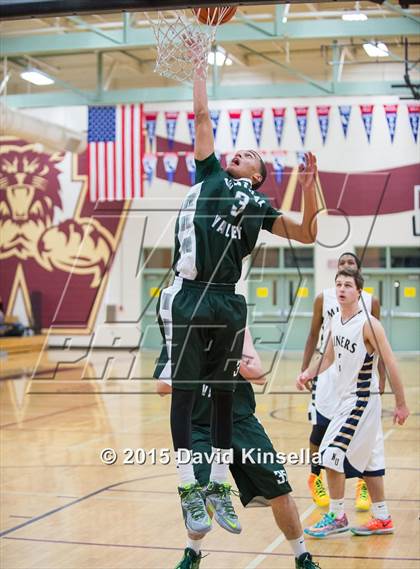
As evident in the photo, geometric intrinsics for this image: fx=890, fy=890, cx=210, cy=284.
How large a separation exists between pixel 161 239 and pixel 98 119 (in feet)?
14.8

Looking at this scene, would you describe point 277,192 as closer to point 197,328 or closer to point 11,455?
point 11,455

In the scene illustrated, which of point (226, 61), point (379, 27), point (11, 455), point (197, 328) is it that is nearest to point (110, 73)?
point (226, 61)

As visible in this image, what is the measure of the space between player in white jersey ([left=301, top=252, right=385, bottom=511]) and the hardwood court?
0.17 meters

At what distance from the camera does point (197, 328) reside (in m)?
3.83

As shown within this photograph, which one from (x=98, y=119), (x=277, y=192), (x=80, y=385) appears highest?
(x=98, y=119)

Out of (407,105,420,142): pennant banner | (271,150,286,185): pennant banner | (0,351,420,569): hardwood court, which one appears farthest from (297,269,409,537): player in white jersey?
(271,150,286,185): pennant banner

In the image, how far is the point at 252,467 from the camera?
434 centimetres

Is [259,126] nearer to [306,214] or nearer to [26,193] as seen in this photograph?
[26,193]

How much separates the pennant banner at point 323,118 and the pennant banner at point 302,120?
0.31 meters

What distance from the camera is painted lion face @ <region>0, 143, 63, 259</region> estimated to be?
24641 millimetres

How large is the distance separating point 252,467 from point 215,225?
1.25m

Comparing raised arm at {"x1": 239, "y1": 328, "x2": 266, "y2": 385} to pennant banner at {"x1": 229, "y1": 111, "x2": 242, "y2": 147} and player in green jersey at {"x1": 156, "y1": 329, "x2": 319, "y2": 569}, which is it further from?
pennant banner at {"x1": 229, "y1": 111, "x2": 242, "y2": 147}

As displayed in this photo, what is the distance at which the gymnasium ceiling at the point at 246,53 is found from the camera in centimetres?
1661

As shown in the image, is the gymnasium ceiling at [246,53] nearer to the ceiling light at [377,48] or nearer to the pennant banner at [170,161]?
the ceiling light at [377,48]
